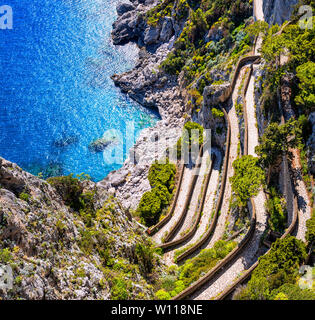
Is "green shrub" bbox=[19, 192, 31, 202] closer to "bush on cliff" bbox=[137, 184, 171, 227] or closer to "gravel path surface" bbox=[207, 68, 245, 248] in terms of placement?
"gravel path surface" bbox=[207, 68, 245, 248]

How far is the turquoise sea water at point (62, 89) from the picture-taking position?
228ft

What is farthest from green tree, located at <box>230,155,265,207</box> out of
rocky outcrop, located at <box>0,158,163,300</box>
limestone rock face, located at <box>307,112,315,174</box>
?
rocky outcrop, located at <box>0,158,163,300</box>

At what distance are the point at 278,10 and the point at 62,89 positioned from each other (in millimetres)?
55610

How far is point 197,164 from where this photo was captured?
52594 mm

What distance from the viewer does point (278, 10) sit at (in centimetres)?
5209

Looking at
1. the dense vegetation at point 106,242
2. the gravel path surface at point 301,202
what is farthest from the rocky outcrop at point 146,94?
the gravel path surface at point 301,202

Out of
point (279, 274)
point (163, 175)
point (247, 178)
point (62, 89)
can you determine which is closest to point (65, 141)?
point (62, 89)

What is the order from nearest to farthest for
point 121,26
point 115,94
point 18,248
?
point 18,248 < point 115,94 < point 121,26

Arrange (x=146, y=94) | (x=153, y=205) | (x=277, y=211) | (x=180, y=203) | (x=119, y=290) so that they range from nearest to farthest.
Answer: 1. (x=119, y=290)
2. (x=277, y=211)
3. (x=180, y=203)
4. (x=153, y=205)
5. (x=146, y=94)

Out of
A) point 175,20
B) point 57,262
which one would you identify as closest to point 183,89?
point 175,20

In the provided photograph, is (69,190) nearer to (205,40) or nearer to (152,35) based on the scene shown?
(205,40)

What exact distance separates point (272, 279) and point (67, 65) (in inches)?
3171

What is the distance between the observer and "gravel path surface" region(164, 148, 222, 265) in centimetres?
4113

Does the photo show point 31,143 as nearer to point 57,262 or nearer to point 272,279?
point 57,262
